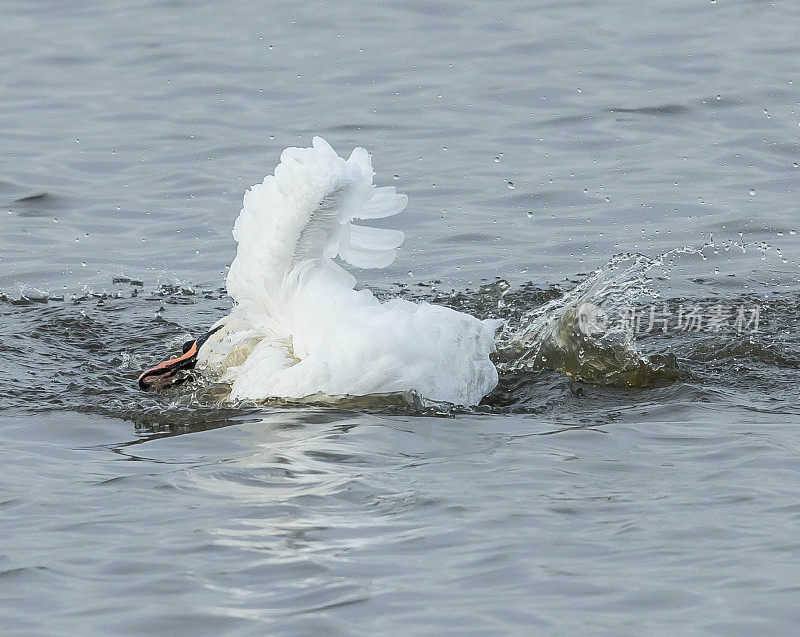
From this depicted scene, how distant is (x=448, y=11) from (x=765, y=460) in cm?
1154

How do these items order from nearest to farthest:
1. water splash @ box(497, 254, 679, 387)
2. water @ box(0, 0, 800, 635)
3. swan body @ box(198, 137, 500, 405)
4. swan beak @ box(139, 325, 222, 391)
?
water @ box(0, 0, 800, 635) < swan body @ box(198, 137, 500, 405) < swan beak @ box(139, 325, 222, 391) < water splash @ box(497, 254, 679, 387)

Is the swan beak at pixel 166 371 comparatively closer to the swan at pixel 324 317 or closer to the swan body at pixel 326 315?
the swan at pixel 324 317

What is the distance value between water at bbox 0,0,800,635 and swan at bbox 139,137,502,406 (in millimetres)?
193

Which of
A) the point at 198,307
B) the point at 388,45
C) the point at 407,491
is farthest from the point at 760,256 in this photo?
the point at 388,45

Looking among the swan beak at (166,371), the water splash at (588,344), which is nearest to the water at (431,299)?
the water splash at (588,344)

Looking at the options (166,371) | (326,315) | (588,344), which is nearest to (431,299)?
(588,344)

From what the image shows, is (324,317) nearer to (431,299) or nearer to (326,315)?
(326,315)

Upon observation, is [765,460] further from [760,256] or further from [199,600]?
[760,256]

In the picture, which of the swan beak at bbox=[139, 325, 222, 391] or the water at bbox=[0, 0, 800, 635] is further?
the swan beak at bbox=[139, 325, 222, 391]

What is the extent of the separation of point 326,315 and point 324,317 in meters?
0.01

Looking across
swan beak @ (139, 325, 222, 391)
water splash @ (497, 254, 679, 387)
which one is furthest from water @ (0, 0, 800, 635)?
swan beak @ (139, 325, 222, 391)

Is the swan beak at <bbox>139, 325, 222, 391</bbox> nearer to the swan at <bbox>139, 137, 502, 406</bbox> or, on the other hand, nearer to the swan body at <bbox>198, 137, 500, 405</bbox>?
the swan at <bbox>139, 137, 502, 406</bbox>

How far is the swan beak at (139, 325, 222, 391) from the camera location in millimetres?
8047

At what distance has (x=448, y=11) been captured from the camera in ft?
56.6
